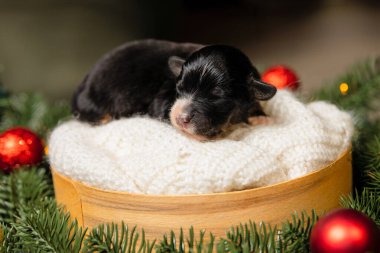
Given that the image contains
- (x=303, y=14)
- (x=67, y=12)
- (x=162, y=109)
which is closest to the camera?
(x=162, y=109)

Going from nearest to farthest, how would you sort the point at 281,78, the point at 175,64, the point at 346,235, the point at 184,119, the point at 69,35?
the point at 346,235 < the point at 184,119 < the point at 175,64 < the point at 281,78 < the point at 69,35

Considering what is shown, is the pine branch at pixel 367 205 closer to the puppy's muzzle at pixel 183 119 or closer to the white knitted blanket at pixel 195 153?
the white knitted blanket at pixel 195 153

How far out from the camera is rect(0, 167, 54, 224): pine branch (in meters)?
1.07

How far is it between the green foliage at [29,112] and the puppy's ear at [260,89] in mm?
696

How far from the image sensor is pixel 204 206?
32.4 inches

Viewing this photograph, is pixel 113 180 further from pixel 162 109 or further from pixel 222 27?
pixel 222 27

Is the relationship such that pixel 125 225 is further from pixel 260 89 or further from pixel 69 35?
pixel 69 35

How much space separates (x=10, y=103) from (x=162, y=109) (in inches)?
30.4

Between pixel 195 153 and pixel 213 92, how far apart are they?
13cm

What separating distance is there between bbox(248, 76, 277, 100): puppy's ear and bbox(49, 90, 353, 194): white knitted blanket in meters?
0.07

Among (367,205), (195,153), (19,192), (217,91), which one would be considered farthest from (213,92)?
(19,192)

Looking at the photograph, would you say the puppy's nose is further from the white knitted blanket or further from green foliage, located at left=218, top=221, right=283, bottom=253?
green foliage, located at left=218, top=221, right=283, bottom=253

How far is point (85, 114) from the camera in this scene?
1.17 meters

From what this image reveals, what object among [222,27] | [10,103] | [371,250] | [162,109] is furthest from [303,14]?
[371,250]
